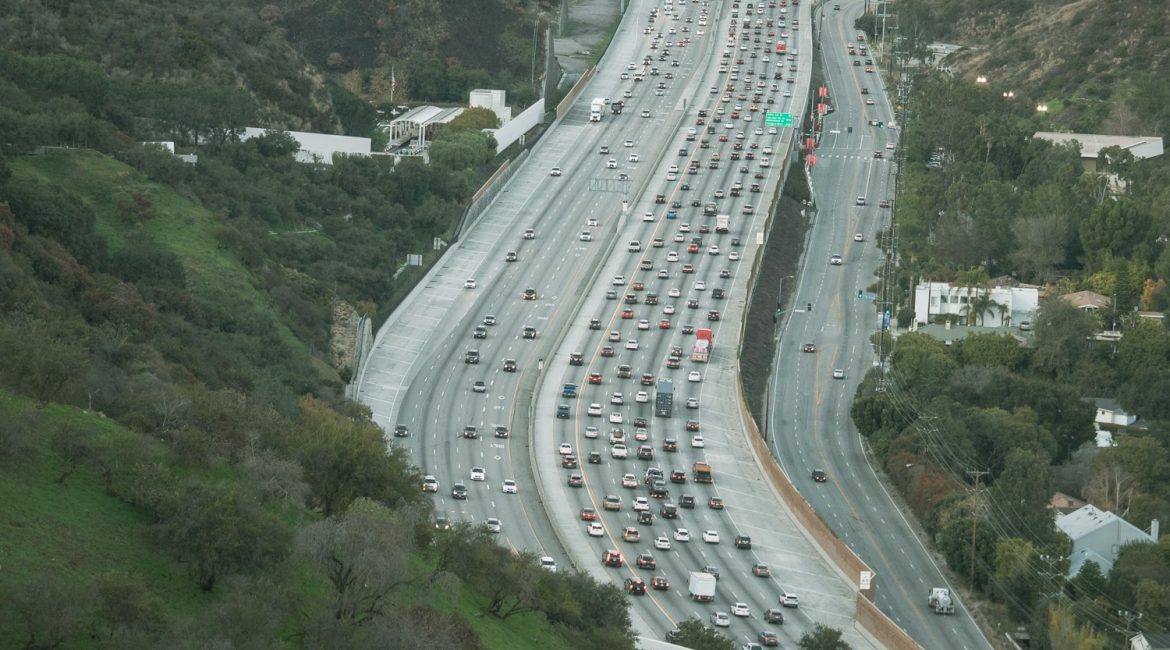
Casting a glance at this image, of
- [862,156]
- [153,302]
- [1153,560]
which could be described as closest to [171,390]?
[153,302]

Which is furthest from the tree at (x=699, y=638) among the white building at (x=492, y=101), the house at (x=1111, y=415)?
the white building at (x=492, y=101)

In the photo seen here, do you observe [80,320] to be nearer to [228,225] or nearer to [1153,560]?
[228,225]

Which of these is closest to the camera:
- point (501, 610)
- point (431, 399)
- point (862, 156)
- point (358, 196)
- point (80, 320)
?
point (501, 610)

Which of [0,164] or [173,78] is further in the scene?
[173,78]

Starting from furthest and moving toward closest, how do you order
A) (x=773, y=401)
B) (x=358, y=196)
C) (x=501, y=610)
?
(x=358, y=196) < (x=773, y=401) < (x=501, y=610)

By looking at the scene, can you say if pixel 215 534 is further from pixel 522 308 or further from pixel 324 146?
pixel 324 146

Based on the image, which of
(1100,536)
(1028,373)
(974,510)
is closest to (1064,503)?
(1100,536)
